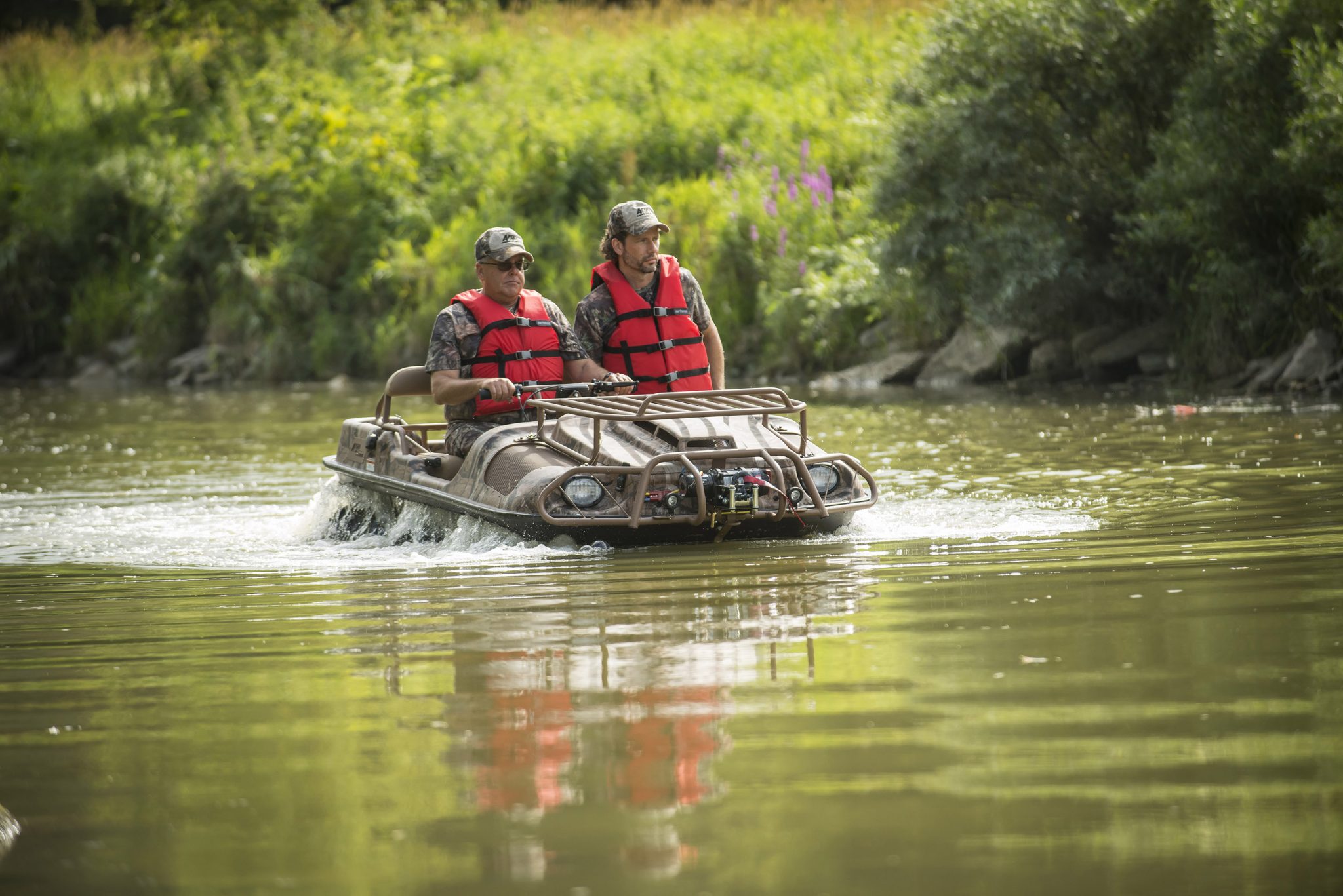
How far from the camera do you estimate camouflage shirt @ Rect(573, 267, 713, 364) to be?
10391 mm

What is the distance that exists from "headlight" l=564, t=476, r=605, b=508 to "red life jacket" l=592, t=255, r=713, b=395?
5.18 ft

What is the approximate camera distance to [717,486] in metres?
8.80

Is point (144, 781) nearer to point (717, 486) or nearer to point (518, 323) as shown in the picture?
point (717, 486)

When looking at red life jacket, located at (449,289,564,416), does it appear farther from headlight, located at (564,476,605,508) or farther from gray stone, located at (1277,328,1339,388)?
gray stone, located at (1277,328,1339,388)

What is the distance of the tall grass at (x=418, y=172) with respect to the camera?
2372 cm

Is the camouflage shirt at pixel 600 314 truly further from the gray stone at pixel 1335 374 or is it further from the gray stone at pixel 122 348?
the gray stone at pixel 122 348

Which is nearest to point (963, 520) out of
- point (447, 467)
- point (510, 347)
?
point (510, 347)

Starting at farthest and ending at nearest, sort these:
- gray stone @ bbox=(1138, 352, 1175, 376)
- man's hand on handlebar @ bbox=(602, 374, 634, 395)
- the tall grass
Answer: the tall grass, gray stone @ bbox=(1138, 352, 1175, 376), man's hand on handlebar @ bbox=(602, 374, 634, 395)

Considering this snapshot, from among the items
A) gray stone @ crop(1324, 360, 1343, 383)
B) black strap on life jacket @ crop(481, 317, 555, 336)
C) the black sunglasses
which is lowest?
gray stone @ crop(1324, 360, 1343, 383)

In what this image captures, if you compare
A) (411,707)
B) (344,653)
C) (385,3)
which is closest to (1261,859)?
(411,707)

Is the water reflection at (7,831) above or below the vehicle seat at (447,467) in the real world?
below

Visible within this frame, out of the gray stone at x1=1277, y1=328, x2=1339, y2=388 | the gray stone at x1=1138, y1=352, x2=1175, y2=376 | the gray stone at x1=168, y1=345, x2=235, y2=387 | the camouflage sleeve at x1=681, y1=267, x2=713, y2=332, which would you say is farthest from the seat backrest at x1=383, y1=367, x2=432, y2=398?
the gray stone at x1=168, y1=345, x2=235, y2=387

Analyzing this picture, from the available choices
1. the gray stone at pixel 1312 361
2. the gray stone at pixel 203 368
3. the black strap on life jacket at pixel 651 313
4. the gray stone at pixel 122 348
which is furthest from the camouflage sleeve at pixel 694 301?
the gray stone at pixel 122 348

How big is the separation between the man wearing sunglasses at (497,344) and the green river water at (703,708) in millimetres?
761
